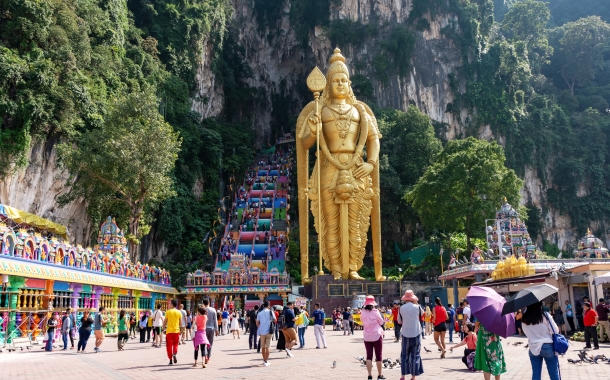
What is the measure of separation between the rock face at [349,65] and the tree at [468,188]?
1384 centimetres

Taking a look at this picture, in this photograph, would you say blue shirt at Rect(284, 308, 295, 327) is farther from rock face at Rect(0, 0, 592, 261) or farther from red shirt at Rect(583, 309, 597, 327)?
rock face at Rect(0, 0, 592, 261)

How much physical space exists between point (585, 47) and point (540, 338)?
49.8 metres

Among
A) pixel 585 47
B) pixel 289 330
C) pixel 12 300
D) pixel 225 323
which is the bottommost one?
pixel 225 323

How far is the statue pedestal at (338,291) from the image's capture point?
655 inches

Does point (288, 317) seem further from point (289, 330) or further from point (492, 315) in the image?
point (492, 315)

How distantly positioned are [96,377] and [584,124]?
41492 mm

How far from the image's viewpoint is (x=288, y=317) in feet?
27.1

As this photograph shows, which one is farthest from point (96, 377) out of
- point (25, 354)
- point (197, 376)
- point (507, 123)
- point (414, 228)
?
point (507, 123)

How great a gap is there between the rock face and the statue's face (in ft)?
45.2

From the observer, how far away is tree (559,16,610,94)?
4656 cm

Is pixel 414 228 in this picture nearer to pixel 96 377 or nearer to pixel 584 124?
pixel 584 124

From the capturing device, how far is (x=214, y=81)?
127 ft

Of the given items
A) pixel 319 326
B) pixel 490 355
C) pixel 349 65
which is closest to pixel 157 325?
pixel 319 326

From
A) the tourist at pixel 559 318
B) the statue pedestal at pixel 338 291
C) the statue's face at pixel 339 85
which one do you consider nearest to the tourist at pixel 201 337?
the tourist at pixel 559 318
